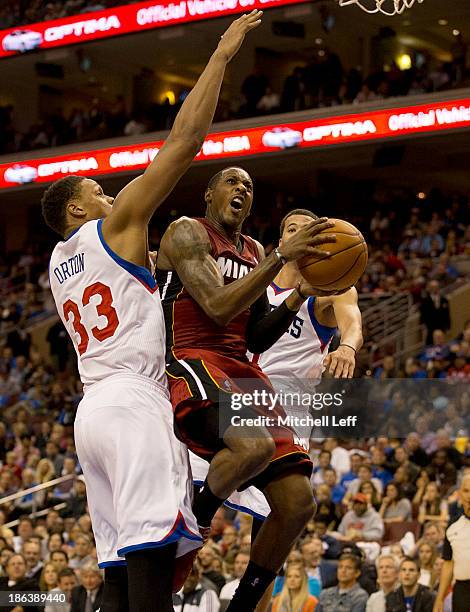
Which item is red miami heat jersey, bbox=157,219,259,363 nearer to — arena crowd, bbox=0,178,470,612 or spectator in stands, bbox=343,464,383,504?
arena crowd, bbox=0,178,470,612

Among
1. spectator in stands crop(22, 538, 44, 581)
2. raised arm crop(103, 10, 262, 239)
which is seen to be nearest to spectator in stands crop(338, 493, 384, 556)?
spectator in stands crop(22, 538, 44, 581)

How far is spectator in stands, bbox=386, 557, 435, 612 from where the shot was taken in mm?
8281

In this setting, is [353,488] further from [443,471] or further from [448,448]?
[448,448]

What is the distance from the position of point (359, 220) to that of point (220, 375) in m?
16.9

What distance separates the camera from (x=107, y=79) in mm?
26141

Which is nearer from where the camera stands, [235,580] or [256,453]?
[256,453]

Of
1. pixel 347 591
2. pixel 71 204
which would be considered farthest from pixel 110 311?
pixel 347 591

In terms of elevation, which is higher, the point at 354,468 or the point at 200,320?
the point at 200,320

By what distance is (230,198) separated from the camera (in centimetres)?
486

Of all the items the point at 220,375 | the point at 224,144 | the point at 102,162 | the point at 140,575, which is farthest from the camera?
the point at 102,162

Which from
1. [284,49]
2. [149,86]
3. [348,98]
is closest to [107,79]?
[149,86]

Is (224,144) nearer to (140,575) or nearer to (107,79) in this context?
(107,79)

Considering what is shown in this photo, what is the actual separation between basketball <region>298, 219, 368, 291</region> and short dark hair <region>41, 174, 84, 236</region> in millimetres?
989

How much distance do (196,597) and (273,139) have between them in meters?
10.9
